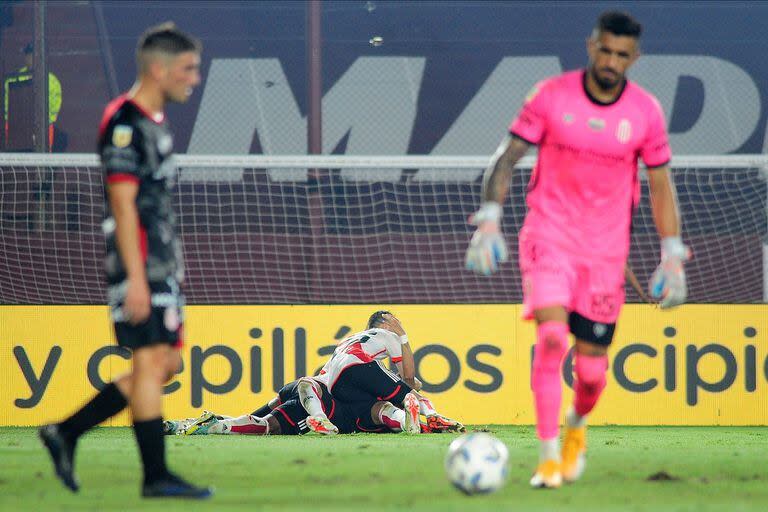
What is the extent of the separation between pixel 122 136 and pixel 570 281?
6.20 feet

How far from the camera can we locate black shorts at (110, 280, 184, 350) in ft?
16.3

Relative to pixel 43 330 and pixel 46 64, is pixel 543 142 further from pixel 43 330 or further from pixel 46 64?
pixel 46 64

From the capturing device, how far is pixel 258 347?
1107 cm

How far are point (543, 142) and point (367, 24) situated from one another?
10032 millimetres

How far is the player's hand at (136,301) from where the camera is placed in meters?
4.86

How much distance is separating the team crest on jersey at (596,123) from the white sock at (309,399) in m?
4.45

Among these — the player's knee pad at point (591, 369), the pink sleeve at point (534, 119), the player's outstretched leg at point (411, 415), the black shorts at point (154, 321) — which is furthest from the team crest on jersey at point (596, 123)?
the player's outstretched leg at point (411, 415)

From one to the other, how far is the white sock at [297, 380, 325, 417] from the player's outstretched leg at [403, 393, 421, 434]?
0.60 m

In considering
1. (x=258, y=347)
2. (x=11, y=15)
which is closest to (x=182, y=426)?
(x=258, y=347)

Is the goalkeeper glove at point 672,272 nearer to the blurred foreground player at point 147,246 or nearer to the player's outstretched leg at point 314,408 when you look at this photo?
the blurred foreground player at point 147,246

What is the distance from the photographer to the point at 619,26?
5.48 metres

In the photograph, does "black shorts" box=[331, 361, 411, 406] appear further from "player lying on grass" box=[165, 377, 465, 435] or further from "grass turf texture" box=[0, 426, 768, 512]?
"grass turf texture" box=[0, 426, 768, 512]

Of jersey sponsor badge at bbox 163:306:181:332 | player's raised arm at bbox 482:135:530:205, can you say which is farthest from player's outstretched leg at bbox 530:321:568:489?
jersey sponsor badge at bbox 163:306:181:332

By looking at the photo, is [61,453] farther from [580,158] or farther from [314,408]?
[314,408]
